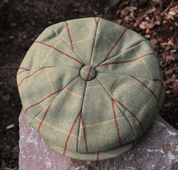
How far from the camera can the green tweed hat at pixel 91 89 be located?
1.07 metres

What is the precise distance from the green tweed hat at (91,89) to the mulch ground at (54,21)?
3.38 ft

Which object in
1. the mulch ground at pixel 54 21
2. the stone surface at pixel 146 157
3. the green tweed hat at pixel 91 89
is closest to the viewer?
the green tweed hat at pixel 91 89

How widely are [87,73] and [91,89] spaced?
104 mm

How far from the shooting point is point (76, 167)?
135cm

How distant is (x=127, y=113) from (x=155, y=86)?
0.26 meters

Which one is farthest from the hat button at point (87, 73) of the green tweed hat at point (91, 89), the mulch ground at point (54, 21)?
the mulch ground at point (54, 21)

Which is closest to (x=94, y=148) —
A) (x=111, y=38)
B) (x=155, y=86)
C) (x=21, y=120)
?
(x=155, y=86)

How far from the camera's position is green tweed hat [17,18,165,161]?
1065mm

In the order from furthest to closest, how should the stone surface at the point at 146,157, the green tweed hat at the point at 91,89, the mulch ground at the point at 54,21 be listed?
1. the mulch ground at the point at 54,21
2. the stone surface at the point at 146,157
3. the green tweed hat at the point at 91,89

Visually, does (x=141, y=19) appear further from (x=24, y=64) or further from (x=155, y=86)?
(x=24, y=64)

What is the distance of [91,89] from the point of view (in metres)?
1.13

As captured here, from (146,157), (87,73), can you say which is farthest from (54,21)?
(146,157)

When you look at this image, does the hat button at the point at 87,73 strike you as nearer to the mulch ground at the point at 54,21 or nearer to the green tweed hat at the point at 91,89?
the green tweed hat at the point at 91,89

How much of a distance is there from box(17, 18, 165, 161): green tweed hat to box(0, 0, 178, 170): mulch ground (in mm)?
1031
